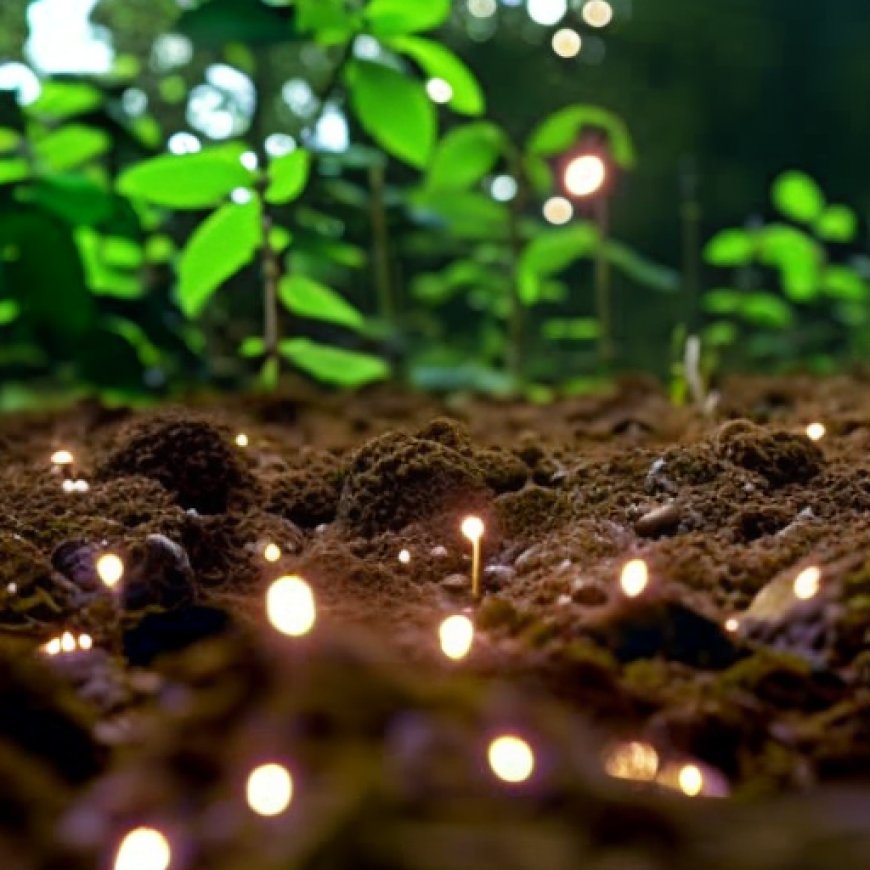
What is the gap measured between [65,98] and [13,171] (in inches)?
15.4

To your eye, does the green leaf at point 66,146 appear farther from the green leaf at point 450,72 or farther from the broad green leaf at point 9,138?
the green leaf at point 450,72

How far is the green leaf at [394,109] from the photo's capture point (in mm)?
1943

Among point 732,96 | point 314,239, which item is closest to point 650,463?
point 314,239

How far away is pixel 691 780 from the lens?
753 mm

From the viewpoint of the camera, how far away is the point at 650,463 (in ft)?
4.55

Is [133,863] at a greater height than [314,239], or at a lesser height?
lesser

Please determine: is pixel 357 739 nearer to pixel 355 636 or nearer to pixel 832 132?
pixel 355 636

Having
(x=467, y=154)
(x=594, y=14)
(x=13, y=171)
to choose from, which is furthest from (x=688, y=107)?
(x=13, y=171)

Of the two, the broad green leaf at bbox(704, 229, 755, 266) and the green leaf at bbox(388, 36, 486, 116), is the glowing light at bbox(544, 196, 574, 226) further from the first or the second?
the green leaf at bbox(388, 36, 486, 116)

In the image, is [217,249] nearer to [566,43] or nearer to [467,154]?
[467,154]

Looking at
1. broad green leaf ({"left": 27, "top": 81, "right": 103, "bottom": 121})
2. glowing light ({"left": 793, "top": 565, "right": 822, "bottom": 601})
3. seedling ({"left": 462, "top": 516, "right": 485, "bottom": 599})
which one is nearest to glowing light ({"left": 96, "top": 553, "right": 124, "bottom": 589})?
seedling ({"left": 462, "top": 516, "right": 485, "bottom": 599})

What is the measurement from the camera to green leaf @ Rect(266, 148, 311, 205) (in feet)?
6.12

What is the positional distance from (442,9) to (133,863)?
1.56 meters

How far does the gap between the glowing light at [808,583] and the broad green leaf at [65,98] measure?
207cm
